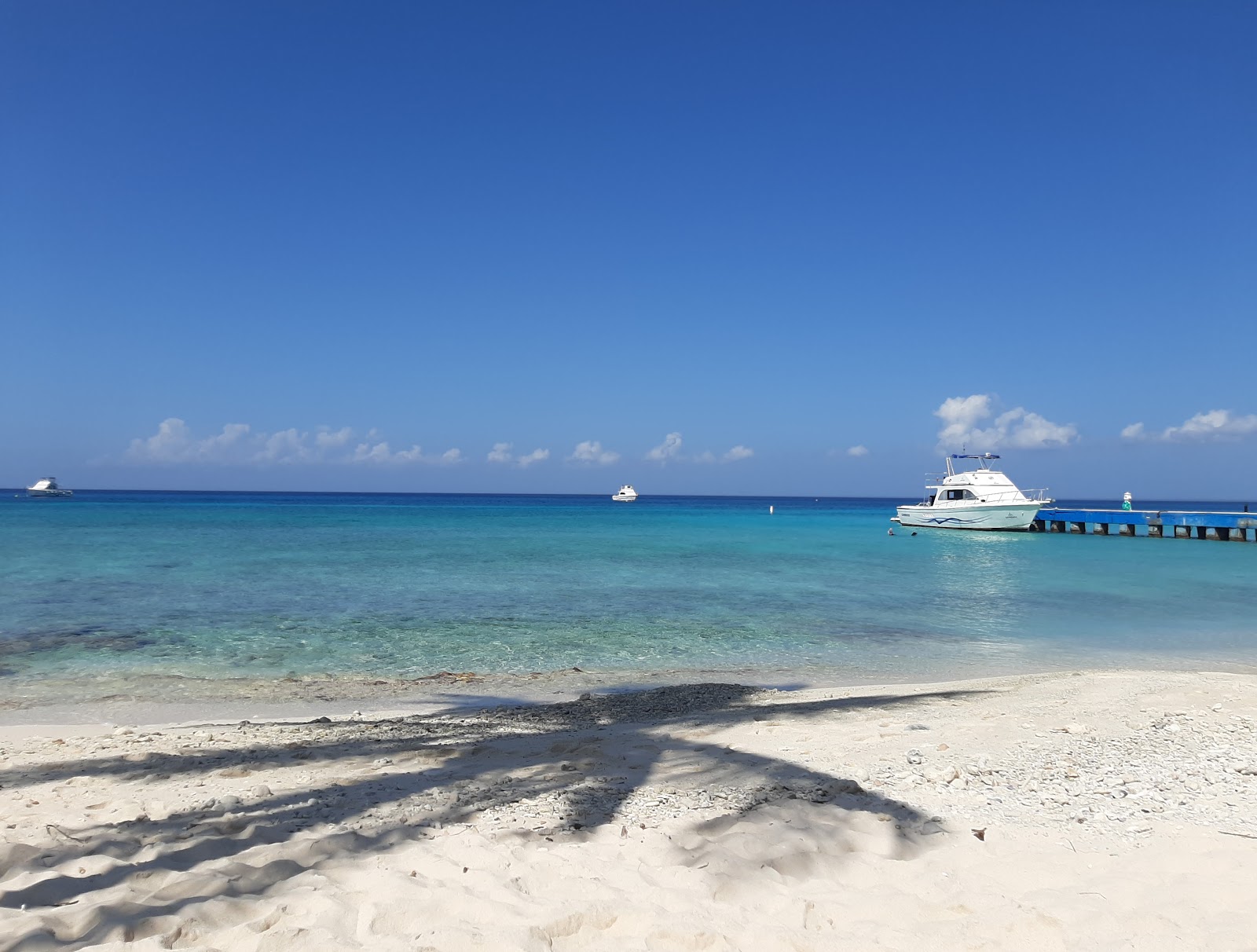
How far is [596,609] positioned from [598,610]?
0.12 meters

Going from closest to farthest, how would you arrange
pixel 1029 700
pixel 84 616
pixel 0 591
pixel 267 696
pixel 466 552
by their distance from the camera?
1. pixel 1029 700
2. pixel 267 696
3. pixel 84 616
4. pixel 0 591
5. pixel 466 552

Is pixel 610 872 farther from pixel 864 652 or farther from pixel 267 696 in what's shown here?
pixel 864 652

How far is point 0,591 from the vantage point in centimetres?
1878

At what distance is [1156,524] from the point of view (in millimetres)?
48094

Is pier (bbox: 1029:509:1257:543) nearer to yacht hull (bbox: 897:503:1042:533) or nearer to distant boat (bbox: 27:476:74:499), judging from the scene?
yacht hull (bbox: 897:503:1042:533)

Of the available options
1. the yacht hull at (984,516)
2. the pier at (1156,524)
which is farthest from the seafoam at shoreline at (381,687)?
the pier at (1156,524)

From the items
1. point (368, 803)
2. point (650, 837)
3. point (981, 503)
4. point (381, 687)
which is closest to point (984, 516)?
point (981, 503)

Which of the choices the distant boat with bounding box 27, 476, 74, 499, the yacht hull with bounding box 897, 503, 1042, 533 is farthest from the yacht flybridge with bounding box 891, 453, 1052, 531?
the distant boat with bounding box 27, 476, 74, 499

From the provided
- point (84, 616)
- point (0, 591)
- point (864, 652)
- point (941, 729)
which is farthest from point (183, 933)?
point (0, 591)

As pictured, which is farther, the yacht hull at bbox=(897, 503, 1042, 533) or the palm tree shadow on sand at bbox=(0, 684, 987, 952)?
the yacht hull at bbox=(897, 503, 1042, 533)

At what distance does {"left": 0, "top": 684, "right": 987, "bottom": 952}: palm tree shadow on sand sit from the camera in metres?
3.67

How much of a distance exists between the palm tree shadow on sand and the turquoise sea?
192 inches

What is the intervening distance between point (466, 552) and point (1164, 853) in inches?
1181

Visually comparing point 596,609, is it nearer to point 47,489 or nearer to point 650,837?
point 650,837
